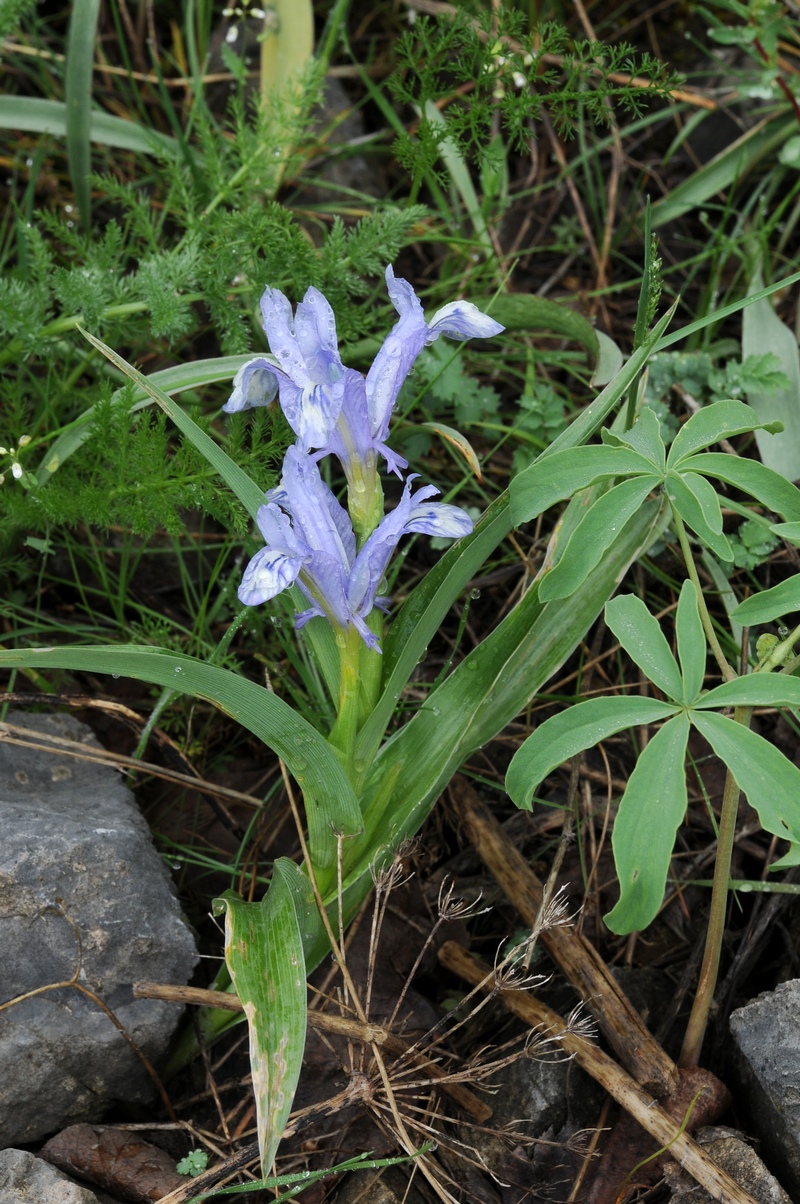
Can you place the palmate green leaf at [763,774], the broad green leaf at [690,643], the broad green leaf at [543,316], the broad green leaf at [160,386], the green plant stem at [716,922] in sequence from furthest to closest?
the broad green leaf at [543,316], the broad green leaf at [160,386], the green plant stem at [716,922], the broad green leaf at [690,643], the palmate green leaf at [763,774]

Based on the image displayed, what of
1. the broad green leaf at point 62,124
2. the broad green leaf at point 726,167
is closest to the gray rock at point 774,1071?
the broad green leaf at point 726,167

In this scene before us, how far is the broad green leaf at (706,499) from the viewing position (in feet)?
5.28

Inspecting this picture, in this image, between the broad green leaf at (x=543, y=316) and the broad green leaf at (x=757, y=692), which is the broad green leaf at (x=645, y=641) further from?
the broad green leaf at (x=543, y=316)

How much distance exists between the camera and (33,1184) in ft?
5.48

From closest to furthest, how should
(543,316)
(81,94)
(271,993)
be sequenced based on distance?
(271,993) < (543,316) < (81,94)

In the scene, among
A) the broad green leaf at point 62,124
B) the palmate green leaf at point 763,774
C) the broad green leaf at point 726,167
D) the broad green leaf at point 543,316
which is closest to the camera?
the palmate green leaf at point 763,774

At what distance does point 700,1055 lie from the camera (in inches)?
74.2

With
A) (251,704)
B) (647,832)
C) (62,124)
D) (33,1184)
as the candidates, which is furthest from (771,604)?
(62,124)

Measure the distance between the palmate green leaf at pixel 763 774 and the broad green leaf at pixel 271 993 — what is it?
704 mm

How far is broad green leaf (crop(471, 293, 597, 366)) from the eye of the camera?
2467mm

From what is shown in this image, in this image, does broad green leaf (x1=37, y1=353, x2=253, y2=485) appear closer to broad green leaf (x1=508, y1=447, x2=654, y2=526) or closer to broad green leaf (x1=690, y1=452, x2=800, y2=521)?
broad green leaf (x1=508, y1=447, x2=654, y2=526)

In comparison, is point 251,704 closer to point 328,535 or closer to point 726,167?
point 328,535

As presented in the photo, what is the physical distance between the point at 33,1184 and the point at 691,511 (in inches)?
59.9

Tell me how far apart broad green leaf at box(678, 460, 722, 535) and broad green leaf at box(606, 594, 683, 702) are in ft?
0.58
